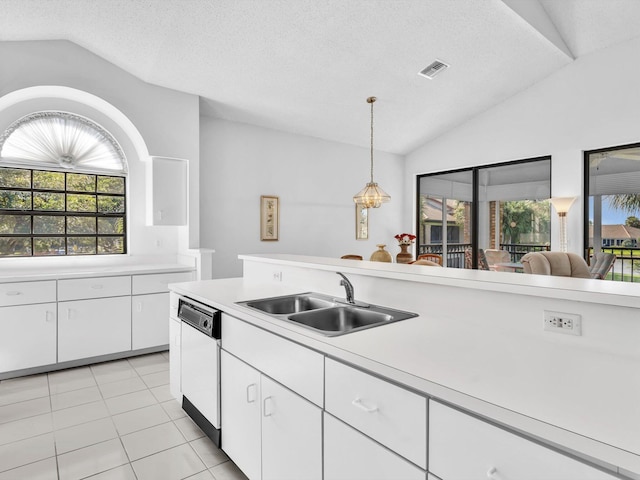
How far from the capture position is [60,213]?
3.89 meters

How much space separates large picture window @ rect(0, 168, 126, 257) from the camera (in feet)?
12.0

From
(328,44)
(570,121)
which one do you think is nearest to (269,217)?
(328,44)

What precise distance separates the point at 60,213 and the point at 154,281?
125 cm

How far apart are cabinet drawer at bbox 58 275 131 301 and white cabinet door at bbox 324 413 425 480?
123 inches

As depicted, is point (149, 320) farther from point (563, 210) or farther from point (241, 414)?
point (563, 210)

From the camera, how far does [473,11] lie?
3.72m

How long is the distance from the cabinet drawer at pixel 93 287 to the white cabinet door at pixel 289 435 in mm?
2692

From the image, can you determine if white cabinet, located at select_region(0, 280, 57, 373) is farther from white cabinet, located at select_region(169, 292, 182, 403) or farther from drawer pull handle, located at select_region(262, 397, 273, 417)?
drawer pull handle, located at select_region(262, 397, 273, 417)

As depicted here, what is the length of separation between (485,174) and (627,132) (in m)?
1.99

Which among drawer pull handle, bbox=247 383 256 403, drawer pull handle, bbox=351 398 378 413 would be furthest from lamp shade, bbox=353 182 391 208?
drawer pull handle, bbox=351 398 378 413

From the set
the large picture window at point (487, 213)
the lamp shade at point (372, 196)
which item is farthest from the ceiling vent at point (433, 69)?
the large picture window at point (487, 213)

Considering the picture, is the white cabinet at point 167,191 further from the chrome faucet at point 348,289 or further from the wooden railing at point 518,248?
the wooden railing at point 518,248

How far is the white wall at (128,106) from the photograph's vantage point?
3.47 metres

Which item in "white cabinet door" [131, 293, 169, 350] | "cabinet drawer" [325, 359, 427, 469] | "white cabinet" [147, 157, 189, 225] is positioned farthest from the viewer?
"white cabinet" [147, 157, 189, 225]
